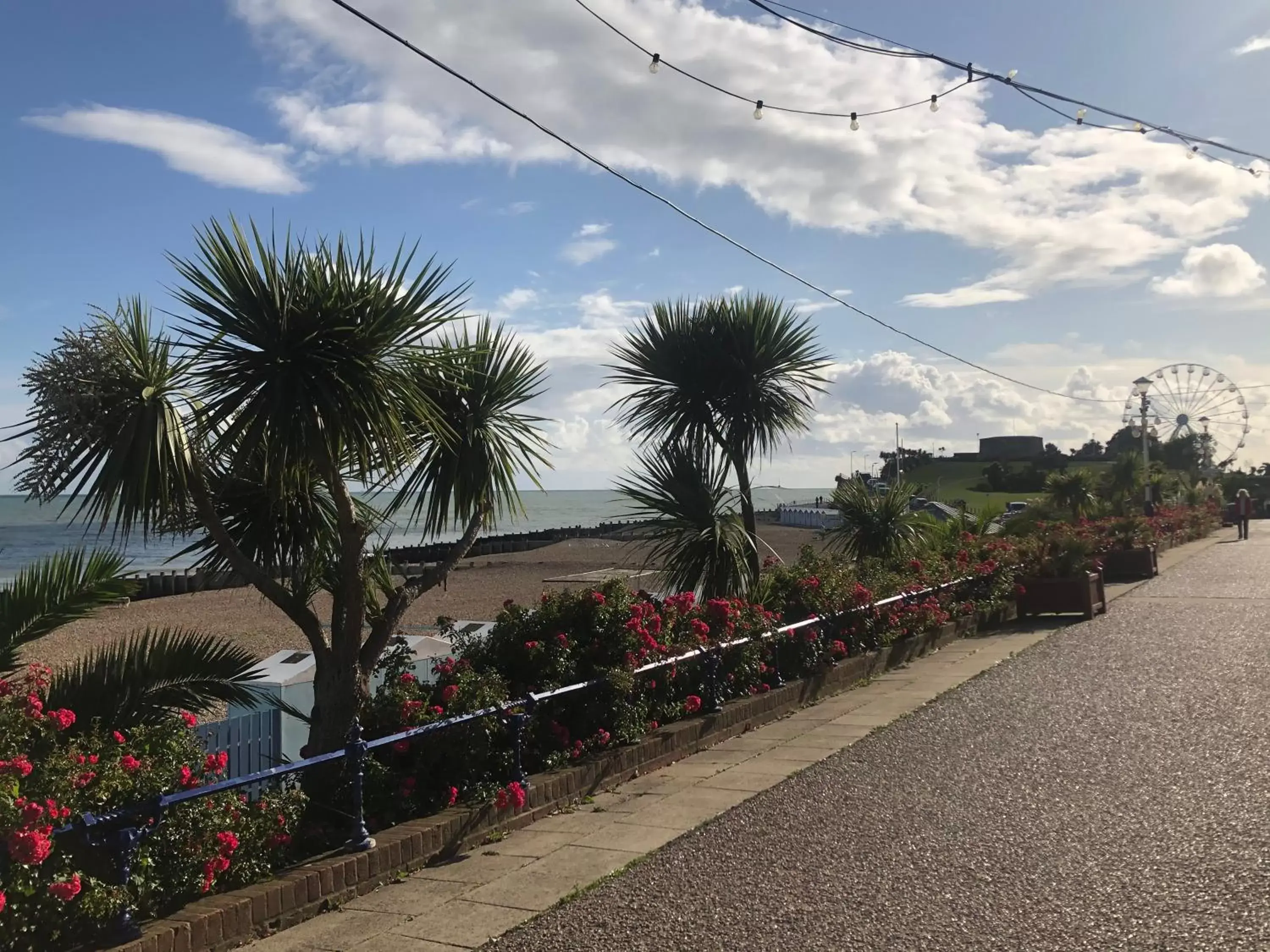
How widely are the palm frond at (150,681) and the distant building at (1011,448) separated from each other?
5002 inches

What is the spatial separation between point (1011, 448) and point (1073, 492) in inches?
4152

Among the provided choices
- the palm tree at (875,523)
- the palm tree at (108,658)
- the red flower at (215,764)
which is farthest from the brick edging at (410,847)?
the palm tree at (875,523)

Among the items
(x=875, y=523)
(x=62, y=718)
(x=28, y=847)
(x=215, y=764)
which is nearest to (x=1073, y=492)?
(x=875, y=523)

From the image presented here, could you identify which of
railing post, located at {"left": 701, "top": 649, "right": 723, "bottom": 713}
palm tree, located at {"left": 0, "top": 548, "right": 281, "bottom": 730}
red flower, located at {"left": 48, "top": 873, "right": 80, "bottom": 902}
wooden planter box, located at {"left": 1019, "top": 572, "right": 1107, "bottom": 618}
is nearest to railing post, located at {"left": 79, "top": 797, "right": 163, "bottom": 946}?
red flower, located at {"left": 48, "top": 873, "right": 80, "bottom": 902}

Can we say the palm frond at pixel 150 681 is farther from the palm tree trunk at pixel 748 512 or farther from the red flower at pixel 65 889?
the palm tree trunk at pixel 748 512

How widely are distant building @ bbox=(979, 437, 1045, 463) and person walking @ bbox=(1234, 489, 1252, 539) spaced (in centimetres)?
9505

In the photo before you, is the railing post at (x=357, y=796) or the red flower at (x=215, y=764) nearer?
the red flower at (x=215, y=764)

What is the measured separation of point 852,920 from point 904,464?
13144cm

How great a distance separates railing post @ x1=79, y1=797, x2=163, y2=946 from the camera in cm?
379

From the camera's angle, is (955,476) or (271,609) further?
(955,476)

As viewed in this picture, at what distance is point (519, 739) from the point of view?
5988 mm

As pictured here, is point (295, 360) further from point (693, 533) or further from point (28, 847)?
point (693, 533)

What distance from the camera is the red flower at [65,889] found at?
138 inches

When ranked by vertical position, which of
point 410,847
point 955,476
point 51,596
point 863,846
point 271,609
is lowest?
point 271,609
